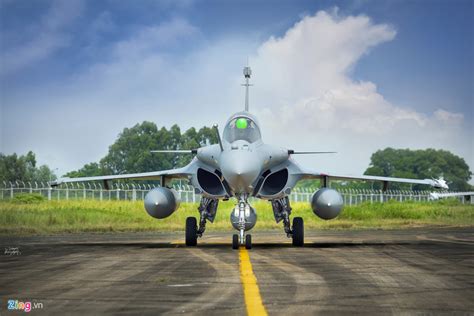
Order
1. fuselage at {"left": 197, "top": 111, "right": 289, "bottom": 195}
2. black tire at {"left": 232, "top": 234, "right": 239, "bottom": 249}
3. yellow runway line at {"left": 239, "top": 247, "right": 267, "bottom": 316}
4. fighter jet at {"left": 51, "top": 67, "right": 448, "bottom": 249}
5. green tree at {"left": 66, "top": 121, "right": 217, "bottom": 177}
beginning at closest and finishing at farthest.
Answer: yellow runway line at {"left": 239, "top": 247, "right": 267, "bottom": 316}, fuselage at {"left": 197, "top": 111, "right": 289, "bottom": 195}, fighter jet at {"left": 51, "top": 67, "right": 448, "bottom": 249}, black tire at {"left": 232, "top": 234, "right": 239, "bottom": 249}, green tree at {"left": 66, "top": 121, "right": 217, "bottom": 177}

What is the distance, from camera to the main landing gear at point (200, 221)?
62.7 ft

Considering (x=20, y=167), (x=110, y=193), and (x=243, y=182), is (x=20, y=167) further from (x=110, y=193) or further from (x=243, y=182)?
(x=243, y=182)

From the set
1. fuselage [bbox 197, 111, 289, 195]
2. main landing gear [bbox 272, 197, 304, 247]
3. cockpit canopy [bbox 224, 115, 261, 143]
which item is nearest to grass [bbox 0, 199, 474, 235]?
main landing gear [bbox 272, 197, 304, 247]

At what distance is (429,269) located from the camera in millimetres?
11812

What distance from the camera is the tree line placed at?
270 feet

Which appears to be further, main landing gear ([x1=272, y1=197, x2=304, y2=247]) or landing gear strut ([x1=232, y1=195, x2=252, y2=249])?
main landing gear ([x1=272, y1=197, x2=304, y2=247])

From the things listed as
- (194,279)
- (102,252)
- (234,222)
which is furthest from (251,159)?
(194,279)

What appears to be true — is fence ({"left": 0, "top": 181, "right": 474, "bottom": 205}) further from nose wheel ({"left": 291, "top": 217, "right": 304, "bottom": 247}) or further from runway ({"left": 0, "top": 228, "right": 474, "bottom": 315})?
runway ({"left": 0, "top": 228, "right": 474, "bottom": 315})

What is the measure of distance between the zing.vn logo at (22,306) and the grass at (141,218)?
19.5 metres

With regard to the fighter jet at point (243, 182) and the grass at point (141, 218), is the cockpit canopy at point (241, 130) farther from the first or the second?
the grass at point (141, 218)

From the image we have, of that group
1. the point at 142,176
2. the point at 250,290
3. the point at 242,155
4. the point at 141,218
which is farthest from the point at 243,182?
the point at 141,218

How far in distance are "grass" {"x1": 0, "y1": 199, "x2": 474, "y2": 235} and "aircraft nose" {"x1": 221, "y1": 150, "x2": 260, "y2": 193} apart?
12.8 m

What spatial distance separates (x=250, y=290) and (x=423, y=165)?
352 ft

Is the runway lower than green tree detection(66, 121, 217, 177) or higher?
lower
